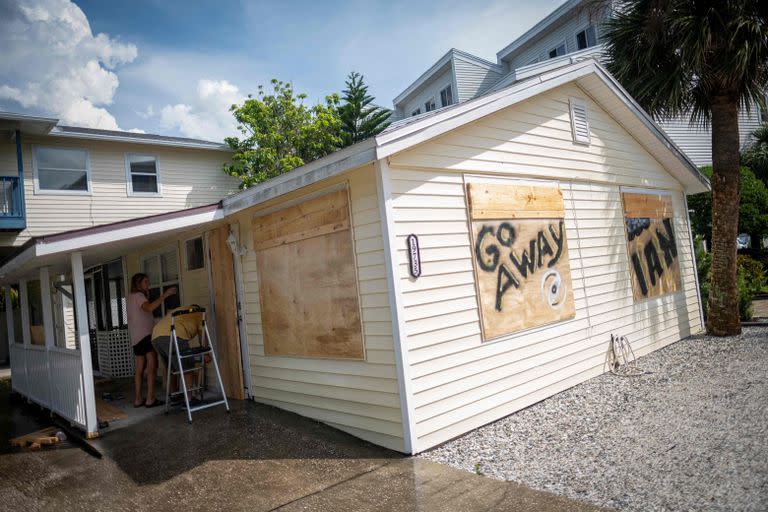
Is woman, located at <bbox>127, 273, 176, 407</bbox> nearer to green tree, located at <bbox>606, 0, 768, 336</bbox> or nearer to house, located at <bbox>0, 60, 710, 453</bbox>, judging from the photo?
house, located at <bbox>0, 60, 710, 453</bbox>

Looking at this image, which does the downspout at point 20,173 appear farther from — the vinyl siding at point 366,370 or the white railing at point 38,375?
the vinyl siding at point 366,370

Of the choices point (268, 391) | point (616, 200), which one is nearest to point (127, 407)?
point (268, 391)

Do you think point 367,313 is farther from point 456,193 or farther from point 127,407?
point 127,407

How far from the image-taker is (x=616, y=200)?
8250 millimetres

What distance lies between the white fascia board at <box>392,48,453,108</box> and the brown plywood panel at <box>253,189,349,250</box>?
18.6 metres

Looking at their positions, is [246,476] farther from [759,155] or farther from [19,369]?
[759,155]

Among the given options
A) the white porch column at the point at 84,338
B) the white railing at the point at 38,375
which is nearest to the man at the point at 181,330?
the white porch column at the point at 84,338

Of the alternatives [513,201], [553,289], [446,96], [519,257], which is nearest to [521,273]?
[519,257]

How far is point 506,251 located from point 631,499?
308cm

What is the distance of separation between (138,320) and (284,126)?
14.8 metres

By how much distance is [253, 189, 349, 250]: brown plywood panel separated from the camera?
5203mm

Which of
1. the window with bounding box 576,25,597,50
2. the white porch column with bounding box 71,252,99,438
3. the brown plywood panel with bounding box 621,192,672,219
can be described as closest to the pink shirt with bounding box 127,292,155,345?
the white porch column with bounding box 71,252,99,438

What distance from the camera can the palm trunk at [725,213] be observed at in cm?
880

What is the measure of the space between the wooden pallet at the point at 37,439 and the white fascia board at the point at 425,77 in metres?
21.0
